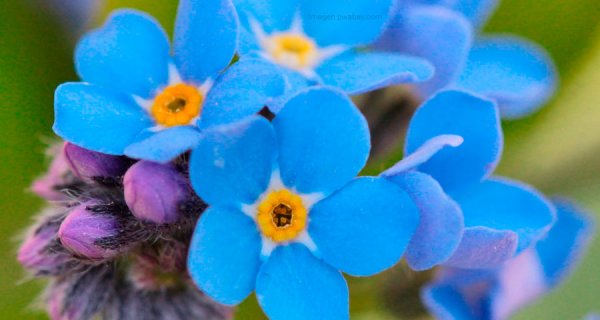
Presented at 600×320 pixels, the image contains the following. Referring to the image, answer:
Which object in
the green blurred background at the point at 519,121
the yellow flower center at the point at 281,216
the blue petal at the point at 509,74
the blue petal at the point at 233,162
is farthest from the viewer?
the green blurred background at the point at 519,121

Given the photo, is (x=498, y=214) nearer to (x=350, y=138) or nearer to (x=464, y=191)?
(x=464, y=191)

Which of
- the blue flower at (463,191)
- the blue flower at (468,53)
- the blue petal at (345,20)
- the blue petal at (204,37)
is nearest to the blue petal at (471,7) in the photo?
the blue flower at (468,53)

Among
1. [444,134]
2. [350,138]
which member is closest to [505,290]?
[444,134]

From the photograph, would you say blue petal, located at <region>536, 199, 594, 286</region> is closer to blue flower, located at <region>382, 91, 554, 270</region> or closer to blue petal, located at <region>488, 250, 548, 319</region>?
blue petal, located at <region>488, 250, 548, 319</region>

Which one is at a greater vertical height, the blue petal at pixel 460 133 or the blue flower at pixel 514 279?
the blue petal at pixel 460 133

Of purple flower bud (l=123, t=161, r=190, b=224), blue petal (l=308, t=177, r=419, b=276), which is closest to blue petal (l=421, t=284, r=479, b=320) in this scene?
blue petal (l=308, t=177, r=419, b=276)

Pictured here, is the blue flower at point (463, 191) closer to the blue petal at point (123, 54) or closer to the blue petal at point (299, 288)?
the blue petal at point (299, 288)
